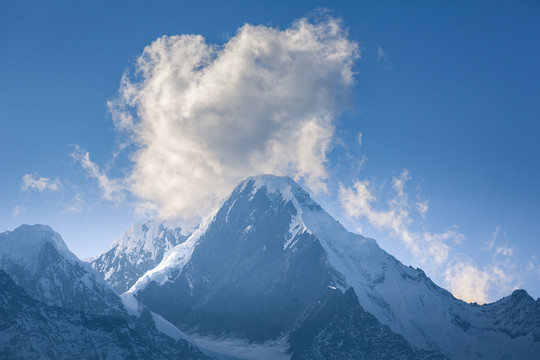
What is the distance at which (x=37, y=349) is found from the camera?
→ 19875 cm

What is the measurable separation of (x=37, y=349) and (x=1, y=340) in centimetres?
1478

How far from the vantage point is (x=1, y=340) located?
194m
